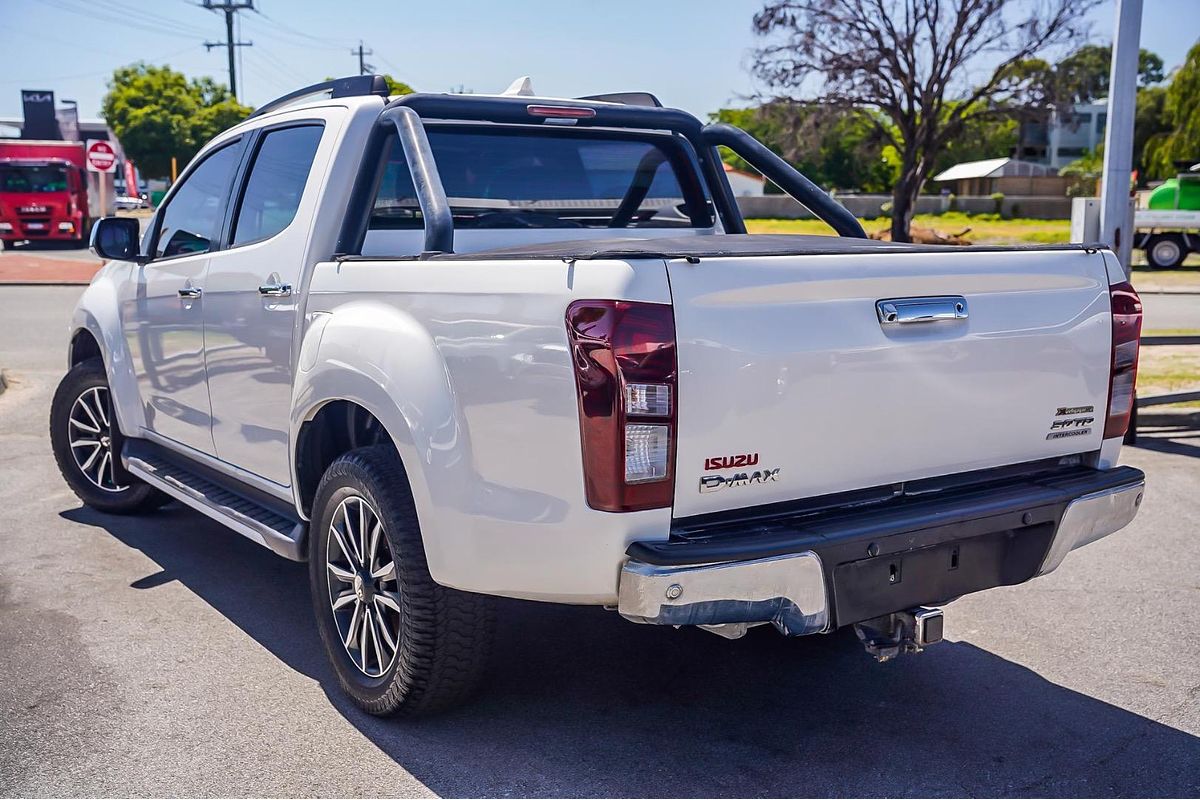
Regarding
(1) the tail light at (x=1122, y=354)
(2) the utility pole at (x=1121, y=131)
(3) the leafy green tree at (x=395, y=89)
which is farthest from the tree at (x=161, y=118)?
(1) the tail light at (x=1122, y=354)

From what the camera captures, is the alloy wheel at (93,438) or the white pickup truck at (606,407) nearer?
the white pickup truck at (606,407)

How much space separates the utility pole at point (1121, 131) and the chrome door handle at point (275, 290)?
277 inches

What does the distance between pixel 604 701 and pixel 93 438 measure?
12.1ft

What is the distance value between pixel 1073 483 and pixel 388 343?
2164 millimetres

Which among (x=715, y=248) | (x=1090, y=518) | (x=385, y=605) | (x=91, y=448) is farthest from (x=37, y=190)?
(x=1090, y=518)

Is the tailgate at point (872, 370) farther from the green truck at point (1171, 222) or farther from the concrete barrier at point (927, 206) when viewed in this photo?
the concrete barrier at point (927, 206)

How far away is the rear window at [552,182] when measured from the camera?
477 centimetres

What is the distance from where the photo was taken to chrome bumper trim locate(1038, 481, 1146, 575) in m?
3.67

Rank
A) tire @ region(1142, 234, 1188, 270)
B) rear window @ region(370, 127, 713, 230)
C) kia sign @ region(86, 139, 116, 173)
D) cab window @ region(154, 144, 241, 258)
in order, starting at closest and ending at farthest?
rear window @ region(370, 127, 713, 230)
cab window @ region(154, 144, 241, 258)
kia sign @ region(86, 139, 116, 173)
tire @ region(1142, 234, 1188, 270)

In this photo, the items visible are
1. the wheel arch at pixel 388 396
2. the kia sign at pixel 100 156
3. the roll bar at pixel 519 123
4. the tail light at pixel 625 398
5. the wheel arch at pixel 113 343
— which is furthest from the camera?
the kia sign at pixel 100 156

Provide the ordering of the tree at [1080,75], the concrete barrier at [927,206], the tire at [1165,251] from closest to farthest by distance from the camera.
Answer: the tire at [1165,251]
the tree at [1080,75]
the concrete barrier at [927,206]

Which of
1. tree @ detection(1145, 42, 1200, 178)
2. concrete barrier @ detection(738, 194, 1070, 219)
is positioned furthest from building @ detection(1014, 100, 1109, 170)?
tree @ detection(1145, 42, 1200, 178)

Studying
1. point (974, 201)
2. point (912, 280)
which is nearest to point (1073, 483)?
point (912, 280)

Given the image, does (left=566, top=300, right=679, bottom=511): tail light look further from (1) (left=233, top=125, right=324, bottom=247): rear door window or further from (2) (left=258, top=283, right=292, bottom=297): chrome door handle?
(1) (left=233, top=125, right=324, bottom=247): rear door window
